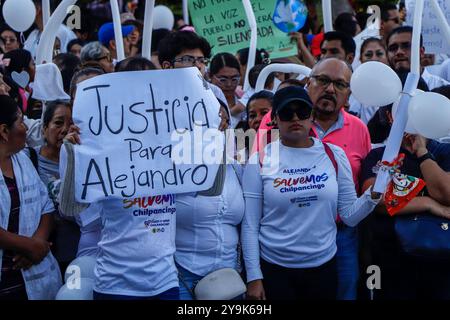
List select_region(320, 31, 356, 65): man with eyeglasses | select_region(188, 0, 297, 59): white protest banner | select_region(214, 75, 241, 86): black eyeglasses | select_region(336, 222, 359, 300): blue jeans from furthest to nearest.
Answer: select_region(188, 0, 297, 59): white protest banner
select_region(320, 31, 356, 65): man with eyeglasses
select_region(214, 75, 241, 86): black eyeglasses
select_region(336, 222, 359, 300): blue jeans

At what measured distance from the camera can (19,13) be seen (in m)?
6.28

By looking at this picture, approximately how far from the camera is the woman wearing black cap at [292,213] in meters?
4.15

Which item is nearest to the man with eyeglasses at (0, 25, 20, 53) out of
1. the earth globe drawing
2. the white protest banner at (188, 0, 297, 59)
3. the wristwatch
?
the white protest banner at (188, 0, 297, 59)

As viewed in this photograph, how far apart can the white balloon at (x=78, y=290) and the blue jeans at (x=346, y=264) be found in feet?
4.32

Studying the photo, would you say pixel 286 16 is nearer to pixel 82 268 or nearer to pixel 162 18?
pixel 162 18

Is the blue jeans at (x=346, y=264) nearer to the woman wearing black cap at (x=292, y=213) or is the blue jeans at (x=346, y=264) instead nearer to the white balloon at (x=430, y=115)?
the woman wearing black cap at (x=292, y=213)

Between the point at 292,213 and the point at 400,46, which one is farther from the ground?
the point at 400,46

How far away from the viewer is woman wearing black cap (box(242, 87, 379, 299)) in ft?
13.6

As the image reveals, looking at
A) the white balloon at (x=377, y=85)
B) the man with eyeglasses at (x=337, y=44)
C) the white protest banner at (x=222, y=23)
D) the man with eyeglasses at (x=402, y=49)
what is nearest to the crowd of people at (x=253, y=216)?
the white balloon at (x=377, y=85)

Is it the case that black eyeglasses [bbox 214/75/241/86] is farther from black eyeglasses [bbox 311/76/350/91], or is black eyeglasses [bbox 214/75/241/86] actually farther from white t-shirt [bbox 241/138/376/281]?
white t-shirt [bbox 241/138/376/281]

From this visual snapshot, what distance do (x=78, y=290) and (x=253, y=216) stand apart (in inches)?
36.8

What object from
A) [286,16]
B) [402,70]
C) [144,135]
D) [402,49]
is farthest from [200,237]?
[286,16]

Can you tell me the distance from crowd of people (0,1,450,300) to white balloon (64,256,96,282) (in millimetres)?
89
